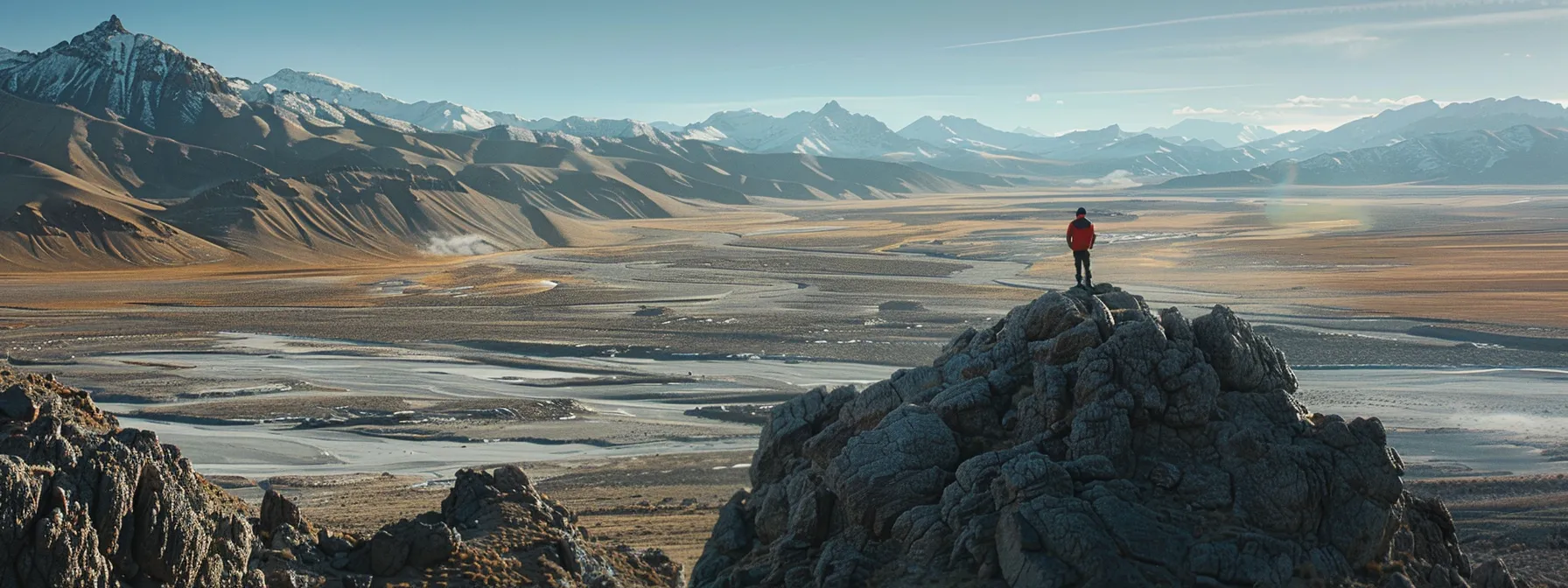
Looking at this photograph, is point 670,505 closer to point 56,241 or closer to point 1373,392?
point 1373,392

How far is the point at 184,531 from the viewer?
15.0m

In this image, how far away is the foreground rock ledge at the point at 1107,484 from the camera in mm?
15578

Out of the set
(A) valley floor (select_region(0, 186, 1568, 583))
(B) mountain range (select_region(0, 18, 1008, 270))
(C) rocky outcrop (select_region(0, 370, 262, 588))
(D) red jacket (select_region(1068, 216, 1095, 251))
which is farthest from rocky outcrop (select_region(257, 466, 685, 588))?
(B) mountain range (select_region(0, 18, 1008, 270))

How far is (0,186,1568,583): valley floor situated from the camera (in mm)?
40031

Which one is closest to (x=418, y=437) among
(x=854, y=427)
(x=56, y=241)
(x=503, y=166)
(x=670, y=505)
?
(x=670, y=505)

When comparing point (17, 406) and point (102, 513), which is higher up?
point (17, 406)

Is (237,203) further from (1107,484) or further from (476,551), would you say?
(1107,484)

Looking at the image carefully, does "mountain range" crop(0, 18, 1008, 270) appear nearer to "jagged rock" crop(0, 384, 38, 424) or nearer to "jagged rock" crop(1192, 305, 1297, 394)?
"jagged rock" crop(0, 384, 38, 424)

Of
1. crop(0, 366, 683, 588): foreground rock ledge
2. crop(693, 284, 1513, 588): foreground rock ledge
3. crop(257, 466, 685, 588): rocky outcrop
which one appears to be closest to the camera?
crop(0, 366, 683, 588): foreground rock ledge

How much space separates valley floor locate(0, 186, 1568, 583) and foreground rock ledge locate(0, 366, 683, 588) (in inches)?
271

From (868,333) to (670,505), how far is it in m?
36.3

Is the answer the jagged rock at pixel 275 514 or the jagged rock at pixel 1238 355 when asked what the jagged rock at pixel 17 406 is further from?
the jagged rock at pixel 1238 355

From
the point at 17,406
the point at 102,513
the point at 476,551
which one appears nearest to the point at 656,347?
the point at 476,551

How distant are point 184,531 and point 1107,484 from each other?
12.1m
